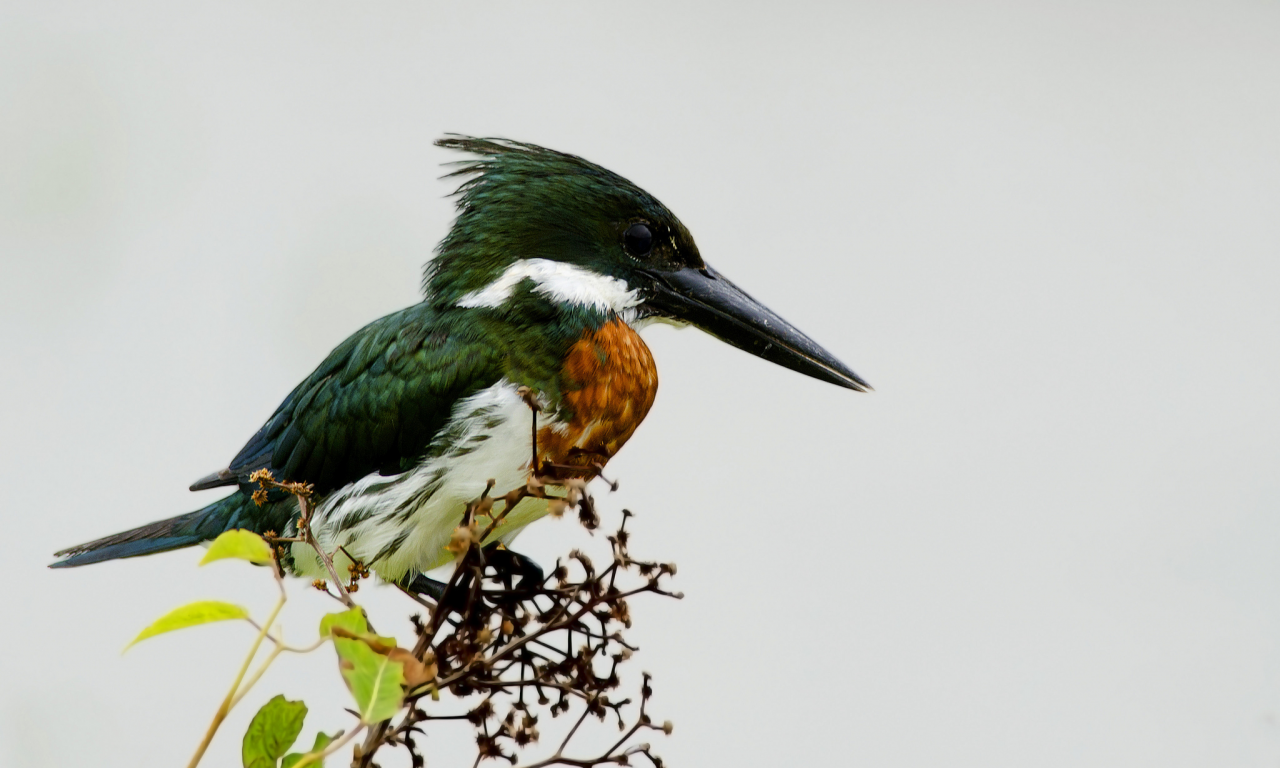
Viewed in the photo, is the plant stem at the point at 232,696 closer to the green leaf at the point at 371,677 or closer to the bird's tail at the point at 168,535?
the green leaf at the point at 371,677

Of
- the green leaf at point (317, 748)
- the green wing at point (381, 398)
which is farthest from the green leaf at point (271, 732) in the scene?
the green wing at point (381, 398)

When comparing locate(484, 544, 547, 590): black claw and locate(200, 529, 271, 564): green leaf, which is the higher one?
locate(484, 544, 547, 590): black claw

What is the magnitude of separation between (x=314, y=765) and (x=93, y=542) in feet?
2.36

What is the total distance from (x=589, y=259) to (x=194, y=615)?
632mm

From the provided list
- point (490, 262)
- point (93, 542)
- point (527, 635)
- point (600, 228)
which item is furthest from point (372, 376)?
point (527, 635)

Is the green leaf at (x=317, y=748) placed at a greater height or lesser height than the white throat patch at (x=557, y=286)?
lesser

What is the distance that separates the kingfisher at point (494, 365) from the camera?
1.16m

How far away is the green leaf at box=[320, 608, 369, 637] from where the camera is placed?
2.33 ft

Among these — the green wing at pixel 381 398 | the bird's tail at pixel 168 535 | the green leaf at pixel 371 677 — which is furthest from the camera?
the bird's tail at pixel 168 535

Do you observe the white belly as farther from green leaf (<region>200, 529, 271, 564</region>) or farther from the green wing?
green leaf (<region>200, 529, 271, 564</region>)

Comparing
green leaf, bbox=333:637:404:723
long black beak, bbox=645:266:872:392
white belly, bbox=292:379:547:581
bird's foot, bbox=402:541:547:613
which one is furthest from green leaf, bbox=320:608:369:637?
long black beak, bbox=645:266:872:392

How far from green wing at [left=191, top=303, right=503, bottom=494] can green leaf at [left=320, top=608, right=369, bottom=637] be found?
0.45m

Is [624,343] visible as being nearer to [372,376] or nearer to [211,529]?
[372,376]

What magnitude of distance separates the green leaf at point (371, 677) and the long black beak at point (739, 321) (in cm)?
65
